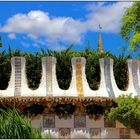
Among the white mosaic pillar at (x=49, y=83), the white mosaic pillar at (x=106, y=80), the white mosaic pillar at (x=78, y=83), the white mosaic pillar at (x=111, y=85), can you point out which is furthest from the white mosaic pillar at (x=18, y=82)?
the white mosaic pillar at (x=111, y=85)

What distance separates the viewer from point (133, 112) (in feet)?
55.4

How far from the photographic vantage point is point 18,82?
18.5 metres

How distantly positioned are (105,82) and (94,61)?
3.97m

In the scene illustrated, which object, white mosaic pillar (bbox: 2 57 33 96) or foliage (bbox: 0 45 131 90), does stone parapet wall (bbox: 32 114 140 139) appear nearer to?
white mosaic pillar (bbox: 2 57 33 96)

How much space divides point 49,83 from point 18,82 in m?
1.05

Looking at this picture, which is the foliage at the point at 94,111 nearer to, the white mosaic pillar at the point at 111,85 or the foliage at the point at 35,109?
the white mosaic pillar at the point at 111,85

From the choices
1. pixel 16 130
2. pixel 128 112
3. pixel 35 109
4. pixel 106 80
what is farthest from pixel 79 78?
pixel 16 130

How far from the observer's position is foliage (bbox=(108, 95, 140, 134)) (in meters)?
16.9

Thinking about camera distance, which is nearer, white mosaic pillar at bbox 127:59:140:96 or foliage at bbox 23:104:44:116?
foliage at bbox 23:104:44:116

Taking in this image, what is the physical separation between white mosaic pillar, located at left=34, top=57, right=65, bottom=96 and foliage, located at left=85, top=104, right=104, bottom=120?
0.99 m

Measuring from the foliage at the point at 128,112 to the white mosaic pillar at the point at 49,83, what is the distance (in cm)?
200

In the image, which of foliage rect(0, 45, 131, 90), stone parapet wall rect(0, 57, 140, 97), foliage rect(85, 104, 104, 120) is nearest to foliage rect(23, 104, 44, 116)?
stone parapet wall rect(0, 57, 140, 97)

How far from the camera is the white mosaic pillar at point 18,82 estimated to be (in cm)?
1833

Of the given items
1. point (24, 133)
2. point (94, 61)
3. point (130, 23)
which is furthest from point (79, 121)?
point (130, 23)
